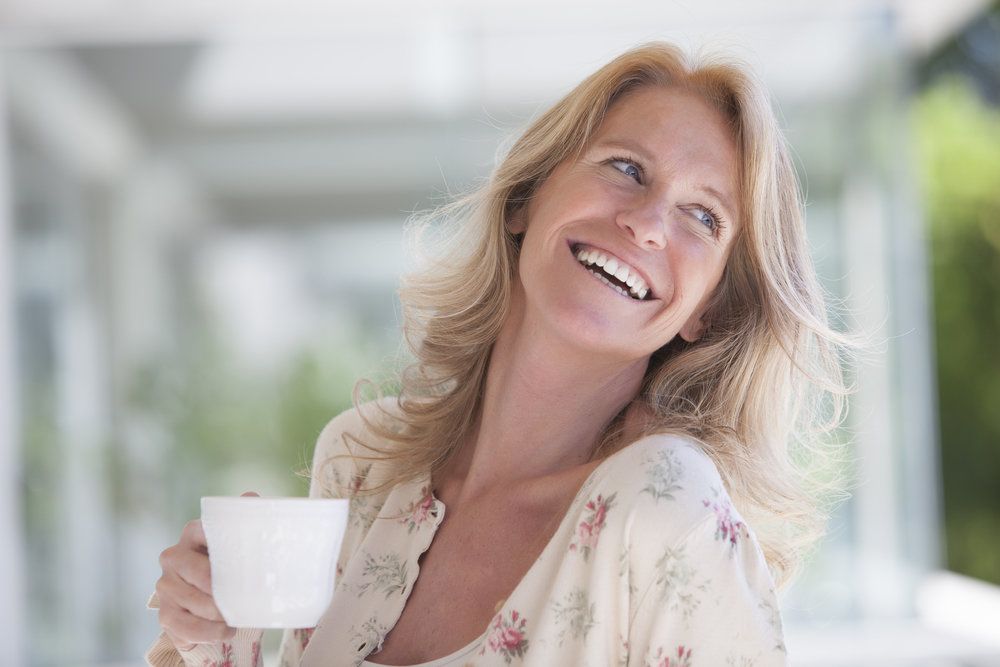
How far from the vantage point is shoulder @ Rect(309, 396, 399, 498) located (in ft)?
4.95

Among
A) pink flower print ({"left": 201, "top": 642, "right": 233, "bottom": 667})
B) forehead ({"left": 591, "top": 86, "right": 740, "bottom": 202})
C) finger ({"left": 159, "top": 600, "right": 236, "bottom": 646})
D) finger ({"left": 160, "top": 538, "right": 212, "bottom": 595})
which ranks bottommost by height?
pink flower print ({"left": 201, "top": 642, "right": 233, "bottom": 667})

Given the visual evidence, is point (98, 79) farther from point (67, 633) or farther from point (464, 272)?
point (464, 272)

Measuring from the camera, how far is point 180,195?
4.44 metres

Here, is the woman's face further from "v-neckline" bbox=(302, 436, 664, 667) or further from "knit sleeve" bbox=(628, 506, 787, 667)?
"knit sleeve" bbox=(628, 506, 787, 667)

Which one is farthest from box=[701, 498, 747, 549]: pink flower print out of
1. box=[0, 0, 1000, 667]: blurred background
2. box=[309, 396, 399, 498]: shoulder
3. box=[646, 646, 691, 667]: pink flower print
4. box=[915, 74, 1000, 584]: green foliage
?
box=[915, 74, 1000, 584]: green foliage

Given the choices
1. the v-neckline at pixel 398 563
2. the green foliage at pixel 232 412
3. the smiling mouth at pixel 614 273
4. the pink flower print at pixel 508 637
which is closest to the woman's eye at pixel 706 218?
the smiling mouth at pixel 614 273

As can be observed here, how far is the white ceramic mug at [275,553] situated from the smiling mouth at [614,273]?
1.61ft

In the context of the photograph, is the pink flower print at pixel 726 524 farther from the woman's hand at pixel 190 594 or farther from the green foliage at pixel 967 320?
the green foliage at pixel 967 320

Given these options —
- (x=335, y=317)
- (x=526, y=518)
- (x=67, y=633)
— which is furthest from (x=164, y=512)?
(x=526, y=518)

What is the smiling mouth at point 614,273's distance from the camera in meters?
1.25

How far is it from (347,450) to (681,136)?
2.05 feet

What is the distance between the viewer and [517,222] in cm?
153

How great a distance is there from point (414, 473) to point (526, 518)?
23 centimetres

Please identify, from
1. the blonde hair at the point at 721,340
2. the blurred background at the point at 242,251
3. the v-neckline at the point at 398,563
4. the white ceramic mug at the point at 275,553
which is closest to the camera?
the white ceramic mug at the point at 275,553
